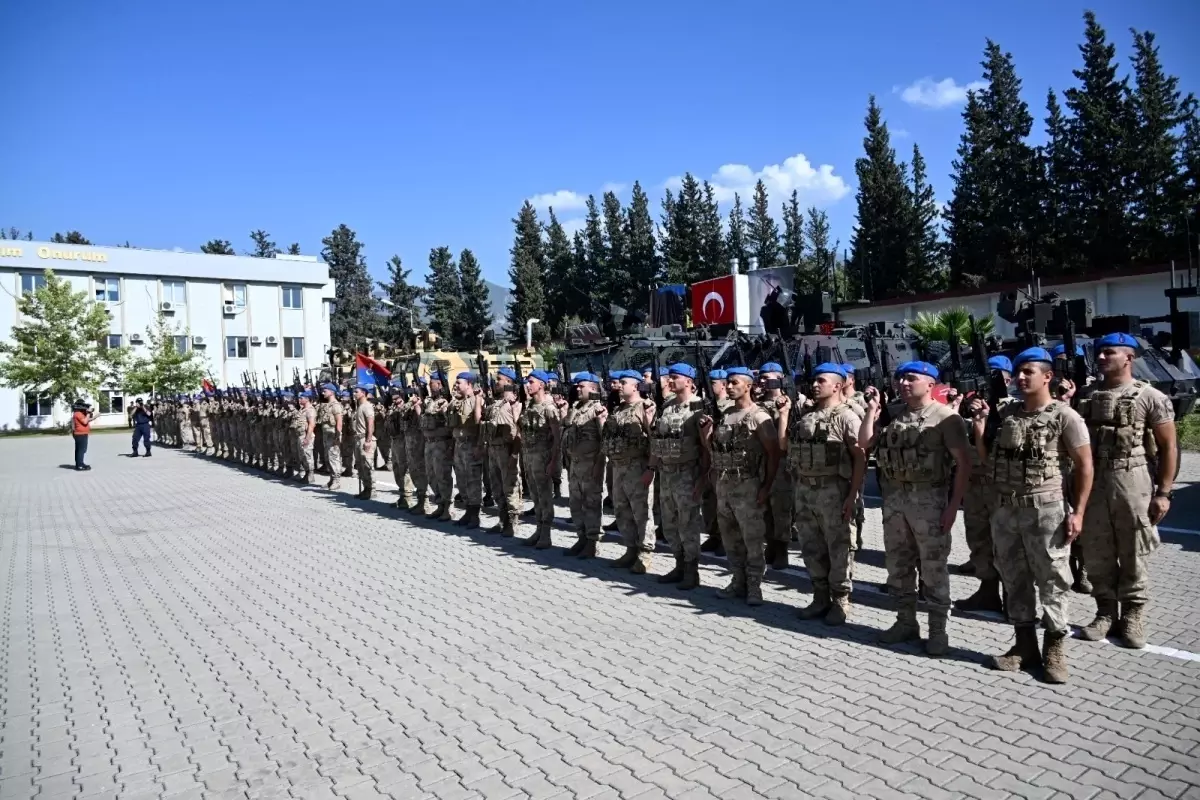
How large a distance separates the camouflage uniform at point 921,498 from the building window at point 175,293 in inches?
2037

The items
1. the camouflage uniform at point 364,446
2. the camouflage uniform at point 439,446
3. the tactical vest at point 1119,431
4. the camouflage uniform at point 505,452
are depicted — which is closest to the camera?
the tactical vest at point 1119,431

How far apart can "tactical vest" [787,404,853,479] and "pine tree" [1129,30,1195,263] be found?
33.7 metres

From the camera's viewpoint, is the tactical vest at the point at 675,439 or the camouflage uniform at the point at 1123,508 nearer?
the camouflage uniform at the point at 1123,508

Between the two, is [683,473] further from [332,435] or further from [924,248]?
[924,248]

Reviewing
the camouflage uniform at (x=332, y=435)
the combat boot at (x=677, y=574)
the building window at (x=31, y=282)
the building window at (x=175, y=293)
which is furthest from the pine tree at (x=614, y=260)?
the combat boot at (x=677, y=574)

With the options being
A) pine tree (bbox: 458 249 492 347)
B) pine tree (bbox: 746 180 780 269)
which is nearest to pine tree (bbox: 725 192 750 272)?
pine tree (bbox: 746 180 780 269)

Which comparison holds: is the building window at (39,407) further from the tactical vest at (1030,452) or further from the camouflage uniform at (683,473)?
the tactical vest at (1030,452)

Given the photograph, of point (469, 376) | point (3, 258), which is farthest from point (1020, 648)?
point (3, 258)

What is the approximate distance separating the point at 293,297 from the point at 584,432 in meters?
50.5

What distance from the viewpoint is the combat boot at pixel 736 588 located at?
253 inches

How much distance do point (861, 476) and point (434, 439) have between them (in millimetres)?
6146

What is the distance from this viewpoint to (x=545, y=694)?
472 centimetres

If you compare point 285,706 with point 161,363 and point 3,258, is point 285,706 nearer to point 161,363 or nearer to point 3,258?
point 161,363

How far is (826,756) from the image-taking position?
3809 mm
